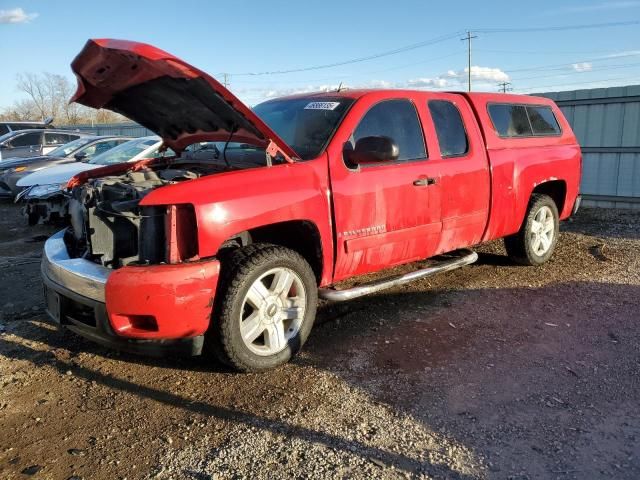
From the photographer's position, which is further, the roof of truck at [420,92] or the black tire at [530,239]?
the black tire at [530,239]

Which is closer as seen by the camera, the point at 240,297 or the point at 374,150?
the point at 240,297

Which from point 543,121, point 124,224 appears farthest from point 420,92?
point 124,224

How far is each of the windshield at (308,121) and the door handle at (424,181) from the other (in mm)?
842

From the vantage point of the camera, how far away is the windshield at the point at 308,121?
4.13 meters

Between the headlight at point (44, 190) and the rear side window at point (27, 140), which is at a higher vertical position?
the rear side window at point (27, 140)

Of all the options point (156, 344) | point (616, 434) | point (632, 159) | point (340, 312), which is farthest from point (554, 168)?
point (632, 159)

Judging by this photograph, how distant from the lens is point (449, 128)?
16.6ft

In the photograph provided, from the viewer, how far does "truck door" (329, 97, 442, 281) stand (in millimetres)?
4051

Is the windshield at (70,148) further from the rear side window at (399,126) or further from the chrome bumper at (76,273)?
the rear side window at (399,126)

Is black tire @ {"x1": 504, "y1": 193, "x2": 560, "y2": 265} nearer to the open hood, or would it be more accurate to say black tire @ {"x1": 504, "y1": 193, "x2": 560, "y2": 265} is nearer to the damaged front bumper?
the open hood

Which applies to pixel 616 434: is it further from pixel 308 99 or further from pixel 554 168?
pixel 554 168

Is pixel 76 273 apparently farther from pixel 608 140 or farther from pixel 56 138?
pixel 56 138

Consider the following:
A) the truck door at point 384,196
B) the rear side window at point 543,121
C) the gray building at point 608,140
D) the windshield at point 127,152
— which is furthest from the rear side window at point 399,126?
the gray building at point 608,140

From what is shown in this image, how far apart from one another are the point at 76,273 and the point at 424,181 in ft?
9.06
